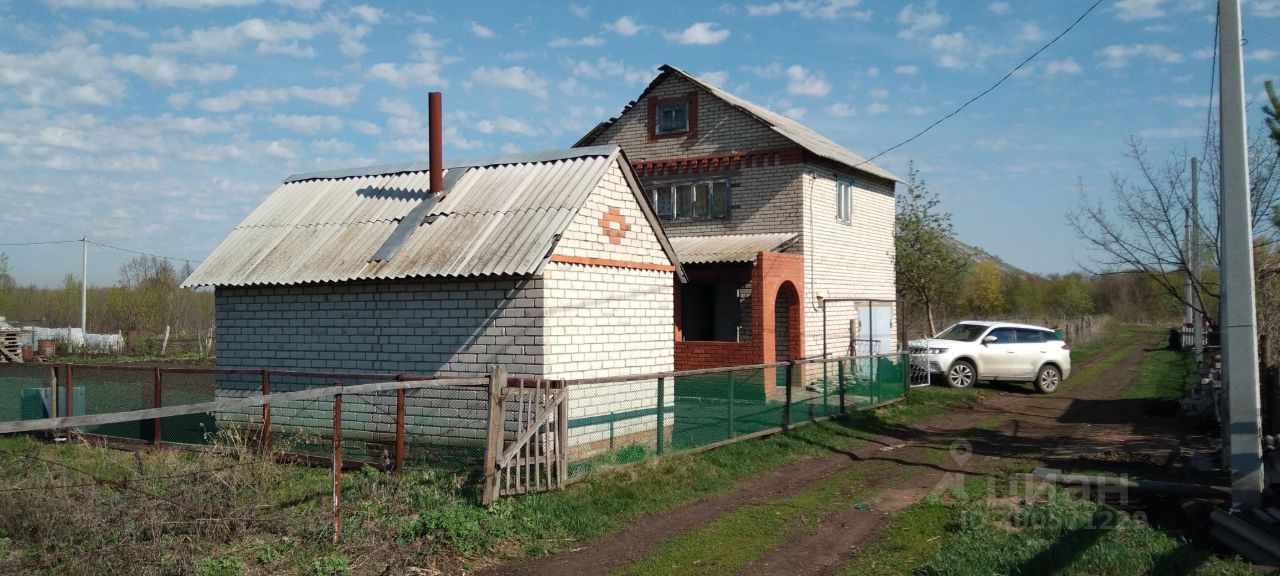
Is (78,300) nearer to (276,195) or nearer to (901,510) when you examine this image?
(276,195)

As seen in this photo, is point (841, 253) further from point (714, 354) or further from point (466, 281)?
point (466, 281)

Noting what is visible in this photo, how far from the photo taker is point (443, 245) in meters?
11.5

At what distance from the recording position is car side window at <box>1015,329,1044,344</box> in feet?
71.1

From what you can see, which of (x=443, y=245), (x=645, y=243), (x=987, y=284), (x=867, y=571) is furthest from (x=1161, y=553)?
(x=987, y=284)

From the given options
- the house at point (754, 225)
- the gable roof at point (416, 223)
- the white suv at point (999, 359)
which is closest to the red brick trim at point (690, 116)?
the house at point (754, 225)

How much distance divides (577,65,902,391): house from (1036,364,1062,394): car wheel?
3.84 m

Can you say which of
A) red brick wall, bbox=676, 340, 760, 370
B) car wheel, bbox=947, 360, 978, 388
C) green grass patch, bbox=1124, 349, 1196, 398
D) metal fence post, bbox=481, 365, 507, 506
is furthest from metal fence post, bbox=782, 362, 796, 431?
green grass patch, bbox=1124, 349, 1196, 398

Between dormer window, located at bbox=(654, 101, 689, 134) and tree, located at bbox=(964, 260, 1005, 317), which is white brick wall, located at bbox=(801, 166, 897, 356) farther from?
tree, located at bbox=(964, 260, 1005, 317)

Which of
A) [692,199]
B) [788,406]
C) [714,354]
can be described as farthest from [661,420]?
[692,199]

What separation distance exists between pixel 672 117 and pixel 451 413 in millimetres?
13702

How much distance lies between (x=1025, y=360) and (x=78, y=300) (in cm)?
6322

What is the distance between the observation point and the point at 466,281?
10922 mm

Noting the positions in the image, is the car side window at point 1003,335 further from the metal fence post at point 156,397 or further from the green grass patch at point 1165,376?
the metal fence post at point 156,397

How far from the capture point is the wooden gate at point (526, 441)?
817cm
